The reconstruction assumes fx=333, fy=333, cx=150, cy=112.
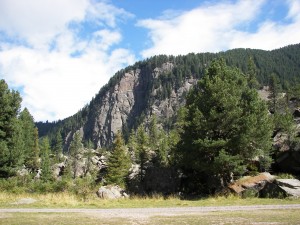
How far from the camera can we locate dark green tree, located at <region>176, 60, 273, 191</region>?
28828 millimetres

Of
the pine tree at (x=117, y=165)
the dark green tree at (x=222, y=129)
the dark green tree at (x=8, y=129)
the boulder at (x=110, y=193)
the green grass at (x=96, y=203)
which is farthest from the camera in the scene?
the pine tree at (x=117, y=165)

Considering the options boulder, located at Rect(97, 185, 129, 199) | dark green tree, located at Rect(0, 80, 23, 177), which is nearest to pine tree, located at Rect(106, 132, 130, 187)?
boulder, located at Rect(97, 185, 129, 199)

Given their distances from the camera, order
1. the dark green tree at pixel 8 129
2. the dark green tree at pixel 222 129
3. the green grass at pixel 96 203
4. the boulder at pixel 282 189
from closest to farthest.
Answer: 1. the green grass at pixel 96 203
2. the boulder at pixel 282 189
3. the dark green tree at pixel 222 129
4. the dark green tree at pixel 8 129

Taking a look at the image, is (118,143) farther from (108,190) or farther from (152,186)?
(108,190)

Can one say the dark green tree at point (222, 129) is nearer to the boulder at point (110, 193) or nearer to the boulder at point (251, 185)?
the boulder at point (251, 185)

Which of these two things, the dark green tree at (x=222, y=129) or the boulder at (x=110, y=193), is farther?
the boulder at (x=110, y=193)

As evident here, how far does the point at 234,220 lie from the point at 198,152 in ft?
55.3

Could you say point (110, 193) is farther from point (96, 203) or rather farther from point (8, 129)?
point (8, 129)

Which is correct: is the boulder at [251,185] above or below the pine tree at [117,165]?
below

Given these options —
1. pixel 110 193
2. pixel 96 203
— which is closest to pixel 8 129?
pixel 110 193

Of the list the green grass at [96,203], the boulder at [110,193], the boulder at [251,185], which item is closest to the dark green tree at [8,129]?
the green grass at [96,203]

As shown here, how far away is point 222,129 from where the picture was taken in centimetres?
3031

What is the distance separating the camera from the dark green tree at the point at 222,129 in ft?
94.6

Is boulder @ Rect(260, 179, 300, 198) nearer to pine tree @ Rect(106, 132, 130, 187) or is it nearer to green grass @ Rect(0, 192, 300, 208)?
green grass @ Rect(0, 192, 300, 208)
